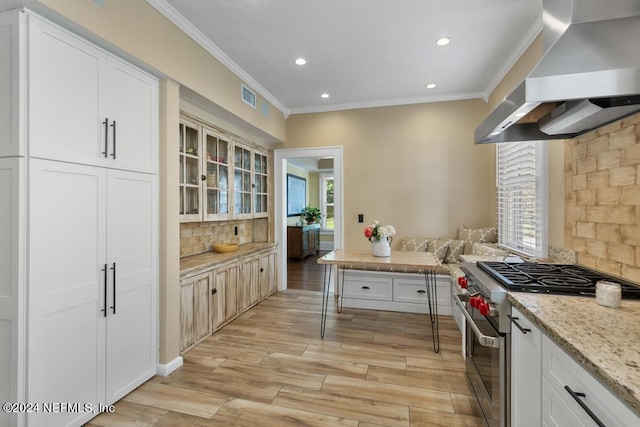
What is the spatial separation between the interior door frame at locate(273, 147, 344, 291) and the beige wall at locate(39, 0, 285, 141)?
1367 mm

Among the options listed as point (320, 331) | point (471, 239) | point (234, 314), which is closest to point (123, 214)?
point (234, 314)

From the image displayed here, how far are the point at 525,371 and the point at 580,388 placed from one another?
16.6 inches

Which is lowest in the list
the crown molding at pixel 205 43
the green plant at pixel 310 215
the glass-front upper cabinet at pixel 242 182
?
the green plant at pixel 310 215

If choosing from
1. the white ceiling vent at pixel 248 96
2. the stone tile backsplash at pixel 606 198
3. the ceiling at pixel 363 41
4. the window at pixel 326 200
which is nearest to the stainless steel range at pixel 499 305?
the stone tile backsplash at pixel 606 198

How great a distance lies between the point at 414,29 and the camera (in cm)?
261

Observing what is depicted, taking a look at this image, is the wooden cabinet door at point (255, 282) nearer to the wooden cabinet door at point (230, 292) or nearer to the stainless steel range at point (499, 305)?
the wooden cabinet door at point (230, 292)

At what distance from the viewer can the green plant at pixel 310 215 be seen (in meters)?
8.28

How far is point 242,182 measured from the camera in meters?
4.12

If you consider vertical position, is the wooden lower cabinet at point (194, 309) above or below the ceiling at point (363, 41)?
below

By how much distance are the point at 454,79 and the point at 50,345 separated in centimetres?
438

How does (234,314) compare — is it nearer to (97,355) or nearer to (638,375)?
(97,355)

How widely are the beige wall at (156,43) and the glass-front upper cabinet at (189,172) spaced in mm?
425

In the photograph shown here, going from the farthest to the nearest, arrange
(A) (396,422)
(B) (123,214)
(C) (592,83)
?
(B) (123,214) < (A) (396,422) < (C) (592,83)
